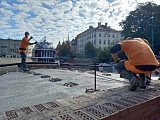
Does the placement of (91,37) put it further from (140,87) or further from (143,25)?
(140,87)

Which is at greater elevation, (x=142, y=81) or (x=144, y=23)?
(x=144, y=23)

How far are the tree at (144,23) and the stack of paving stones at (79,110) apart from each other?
94.4ft

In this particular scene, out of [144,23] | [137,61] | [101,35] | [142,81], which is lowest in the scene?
[142,81]

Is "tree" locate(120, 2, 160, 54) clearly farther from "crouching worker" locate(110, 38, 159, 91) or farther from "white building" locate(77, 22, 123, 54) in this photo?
"crouching worker" locate(110, 38, 159, 91)

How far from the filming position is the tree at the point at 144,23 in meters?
28.6

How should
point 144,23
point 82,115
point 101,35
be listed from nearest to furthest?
point 82,115 < point 144,23 < point 101,35

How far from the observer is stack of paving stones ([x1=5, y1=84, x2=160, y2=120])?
186 cm

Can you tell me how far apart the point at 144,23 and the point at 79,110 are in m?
31.7

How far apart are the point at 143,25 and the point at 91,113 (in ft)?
103

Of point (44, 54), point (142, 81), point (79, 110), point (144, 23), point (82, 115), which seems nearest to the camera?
point (82, 115)

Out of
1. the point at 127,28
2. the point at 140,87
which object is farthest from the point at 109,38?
the point at 140,87

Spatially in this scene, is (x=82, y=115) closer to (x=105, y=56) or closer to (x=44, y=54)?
(x=44, y=54)

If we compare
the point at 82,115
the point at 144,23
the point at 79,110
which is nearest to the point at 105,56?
the point at 144,23

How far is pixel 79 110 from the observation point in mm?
2051
